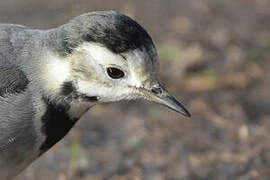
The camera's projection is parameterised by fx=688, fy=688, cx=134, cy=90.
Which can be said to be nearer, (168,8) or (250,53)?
(250,53)

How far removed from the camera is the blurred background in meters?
6.50

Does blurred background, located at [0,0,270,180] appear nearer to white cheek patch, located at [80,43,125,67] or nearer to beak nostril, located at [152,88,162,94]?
beak nostril, located at [152,88,162,94]

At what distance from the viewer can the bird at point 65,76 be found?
15.7ft

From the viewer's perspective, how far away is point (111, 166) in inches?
256

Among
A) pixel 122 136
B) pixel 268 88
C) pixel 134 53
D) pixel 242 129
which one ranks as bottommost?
pixel 134 53

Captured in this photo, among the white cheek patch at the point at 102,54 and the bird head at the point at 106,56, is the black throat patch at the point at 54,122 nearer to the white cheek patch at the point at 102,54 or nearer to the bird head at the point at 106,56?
the bird head at the point at 106,56

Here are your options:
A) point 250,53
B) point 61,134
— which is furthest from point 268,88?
point 61,134

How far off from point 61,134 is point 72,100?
14.3 inches

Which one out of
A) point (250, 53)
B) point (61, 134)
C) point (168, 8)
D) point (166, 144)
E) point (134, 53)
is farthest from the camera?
point (168, 8)

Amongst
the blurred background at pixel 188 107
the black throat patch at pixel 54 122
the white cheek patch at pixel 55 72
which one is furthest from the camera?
the blurred background at pixel 188 107

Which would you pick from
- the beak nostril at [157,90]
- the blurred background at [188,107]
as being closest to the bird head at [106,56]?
the beak nostril at [157,90]

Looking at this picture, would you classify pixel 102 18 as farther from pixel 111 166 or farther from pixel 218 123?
pixel 218 123

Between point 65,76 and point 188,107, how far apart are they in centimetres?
274

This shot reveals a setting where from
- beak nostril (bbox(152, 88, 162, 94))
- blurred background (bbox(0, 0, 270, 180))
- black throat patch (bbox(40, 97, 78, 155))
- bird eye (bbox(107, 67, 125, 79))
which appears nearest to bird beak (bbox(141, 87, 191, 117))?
beak nostril (bbox(152, 88, 162, 94))
